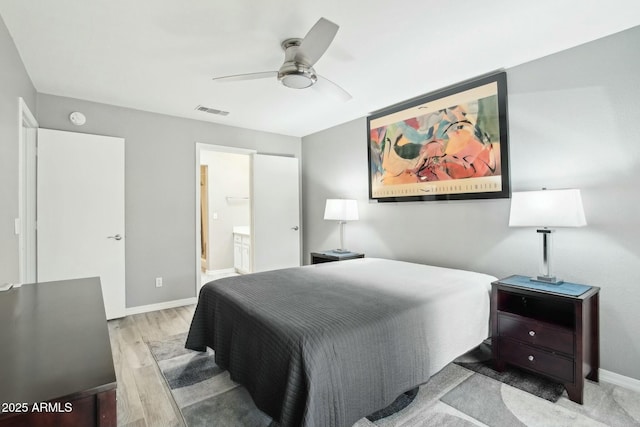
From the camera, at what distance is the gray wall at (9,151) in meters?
2.01

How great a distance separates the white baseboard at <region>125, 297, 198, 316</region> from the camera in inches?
145

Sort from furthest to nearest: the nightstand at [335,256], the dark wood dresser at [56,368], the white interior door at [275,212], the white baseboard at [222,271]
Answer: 1. the white baseboard at [222,271]
2. the white interior door at [275,212]
3. the nightstand at [335,256]
4. the dark wood dresser at [56,368]

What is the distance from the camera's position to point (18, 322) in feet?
3.69

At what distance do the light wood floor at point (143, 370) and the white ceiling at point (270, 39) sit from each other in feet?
7.95

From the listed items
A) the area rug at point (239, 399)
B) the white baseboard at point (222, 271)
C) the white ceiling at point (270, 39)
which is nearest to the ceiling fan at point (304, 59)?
the white ceiling at point (270, 39)

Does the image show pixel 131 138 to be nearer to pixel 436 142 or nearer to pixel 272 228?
pixel 272 228

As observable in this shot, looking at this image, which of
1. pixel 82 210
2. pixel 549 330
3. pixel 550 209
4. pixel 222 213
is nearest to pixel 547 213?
pixel 550 209

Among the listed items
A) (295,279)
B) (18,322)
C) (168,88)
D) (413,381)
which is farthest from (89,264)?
(413,381)

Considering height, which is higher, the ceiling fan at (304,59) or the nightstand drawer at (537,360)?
the ceiling fan at (304,59)

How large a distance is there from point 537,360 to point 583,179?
1330mm

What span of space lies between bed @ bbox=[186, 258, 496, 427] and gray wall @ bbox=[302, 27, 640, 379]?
1.63 ft

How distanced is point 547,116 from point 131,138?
419 centimetres

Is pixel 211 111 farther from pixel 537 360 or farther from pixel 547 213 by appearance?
pixel 537 360

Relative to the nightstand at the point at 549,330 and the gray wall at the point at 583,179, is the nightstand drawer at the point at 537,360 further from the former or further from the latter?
the gray wall at the point at 583,179
